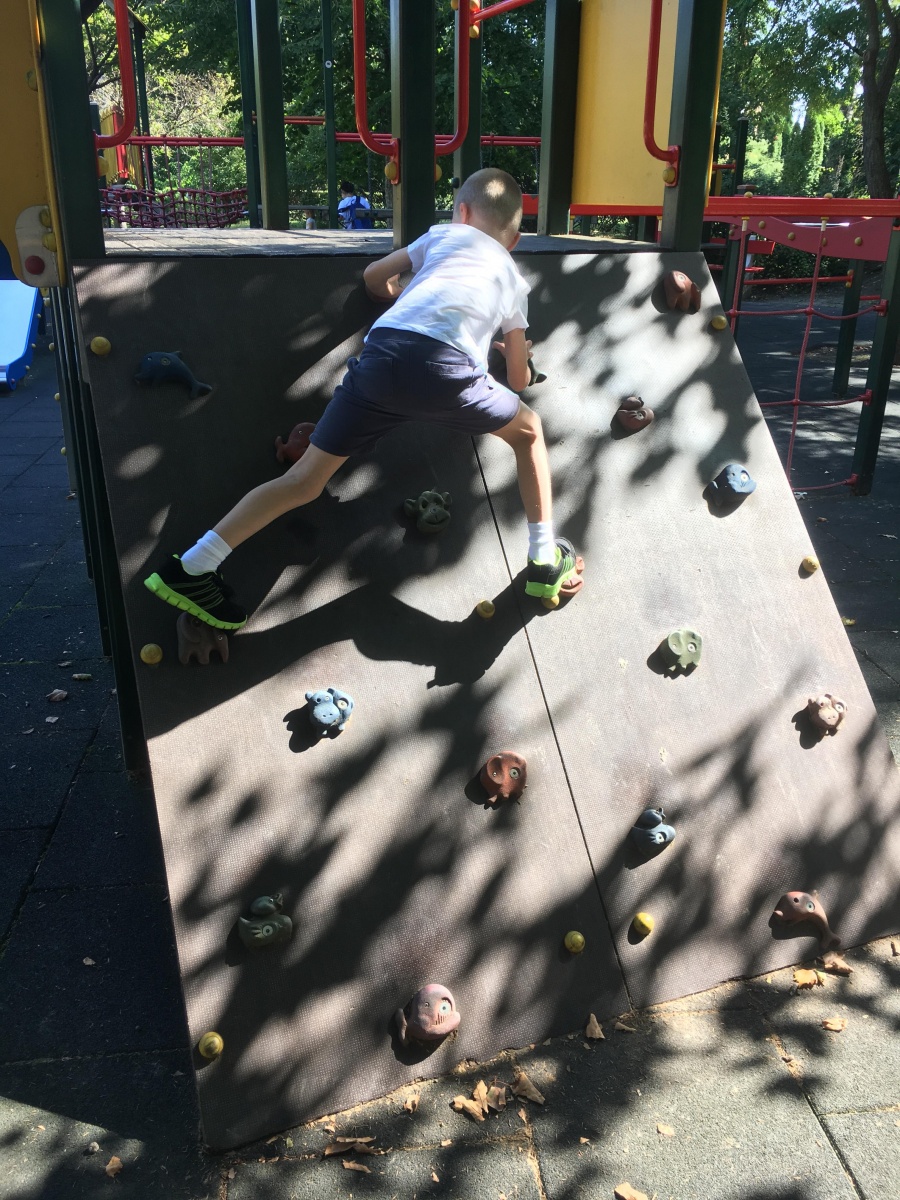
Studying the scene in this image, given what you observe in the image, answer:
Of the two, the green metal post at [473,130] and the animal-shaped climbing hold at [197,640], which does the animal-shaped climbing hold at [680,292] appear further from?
the animal-shaped climbing hold at [197,640]

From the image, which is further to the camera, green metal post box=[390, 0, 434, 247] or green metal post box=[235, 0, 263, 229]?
green metal post box=[235, 0, 263, 229]

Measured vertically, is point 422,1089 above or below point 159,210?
below

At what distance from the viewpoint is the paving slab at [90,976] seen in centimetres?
263

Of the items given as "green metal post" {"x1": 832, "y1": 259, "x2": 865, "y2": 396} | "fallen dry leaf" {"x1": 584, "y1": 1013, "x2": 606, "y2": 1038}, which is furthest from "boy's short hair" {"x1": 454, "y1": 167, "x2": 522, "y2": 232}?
"green metal post" {"x1": 832, "y1": 259, "x2": 865, "y2": 396}

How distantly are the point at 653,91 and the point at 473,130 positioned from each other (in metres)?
2.25

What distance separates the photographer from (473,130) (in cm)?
574

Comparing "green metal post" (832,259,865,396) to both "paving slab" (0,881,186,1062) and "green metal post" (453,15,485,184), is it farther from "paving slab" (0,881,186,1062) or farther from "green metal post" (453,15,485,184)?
"paving slab" (0,881,186,1062)

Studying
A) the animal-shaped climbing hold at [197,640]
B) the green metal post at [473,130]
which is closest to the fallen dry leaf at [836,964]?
the animal-shaped climbing hold at [197,640]

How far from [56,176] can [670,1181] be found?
10.2 feet

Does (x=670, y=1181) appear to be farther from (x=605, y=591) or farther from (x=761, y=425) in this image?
(x=761, y=425)

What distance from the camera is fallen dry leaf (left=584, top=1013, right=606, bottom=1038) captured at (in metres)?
2.58

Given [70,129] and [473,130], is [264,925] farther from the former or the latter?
[473,130]

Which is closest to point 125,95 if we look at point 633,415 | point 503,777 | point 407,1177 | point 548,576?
point 633,415

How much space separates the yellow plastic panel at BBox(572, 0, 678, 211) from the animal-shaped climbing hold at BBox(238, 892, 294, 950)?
3.23 metres
